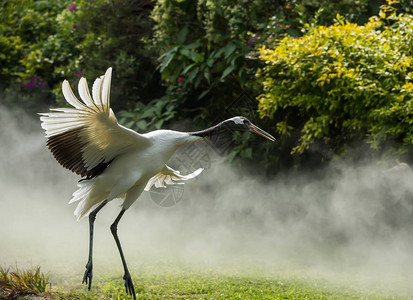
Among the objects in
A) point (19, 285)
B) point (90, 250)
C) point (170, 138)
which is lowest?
point (19, 285)

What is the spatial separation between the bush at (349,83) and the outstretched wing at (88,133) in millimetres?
2847

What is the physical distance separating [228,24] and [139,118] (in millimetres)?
2187

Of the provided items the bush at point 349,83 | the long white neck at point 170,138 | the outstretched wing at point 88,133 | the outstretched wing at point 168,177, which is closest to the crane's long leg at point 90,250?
the outstretched wing at point 88,133

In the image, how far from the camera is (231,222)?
26.4 ft

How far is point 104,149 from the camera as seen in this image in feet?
14.0

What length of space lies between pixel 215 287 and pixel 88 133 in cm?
216

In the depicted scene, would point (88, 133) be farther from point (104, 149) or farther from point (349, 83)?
point (349, 83)

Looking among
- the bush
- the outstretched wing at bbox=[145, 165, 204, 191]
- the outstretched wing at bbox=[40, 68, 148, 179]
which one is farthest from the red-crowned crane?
the bush

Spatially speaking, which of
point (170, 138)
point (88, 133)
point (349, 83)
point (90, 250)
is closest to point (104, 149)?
point (88, 133)


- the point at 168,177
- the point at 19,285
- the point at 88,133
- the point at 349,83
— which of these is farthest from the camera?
the point at 349,83

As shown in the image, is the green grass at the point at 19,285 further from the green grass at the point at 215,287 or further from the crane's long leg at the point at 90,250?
the crane's long leg at the point at 90,250

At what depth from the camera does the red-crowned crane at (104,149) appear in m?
3.93

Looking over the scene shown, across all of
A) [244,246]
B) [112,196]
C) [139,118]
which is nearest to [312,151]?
[244,246]

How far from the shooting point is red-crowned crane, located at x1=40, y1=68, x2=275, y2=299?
3.93m
